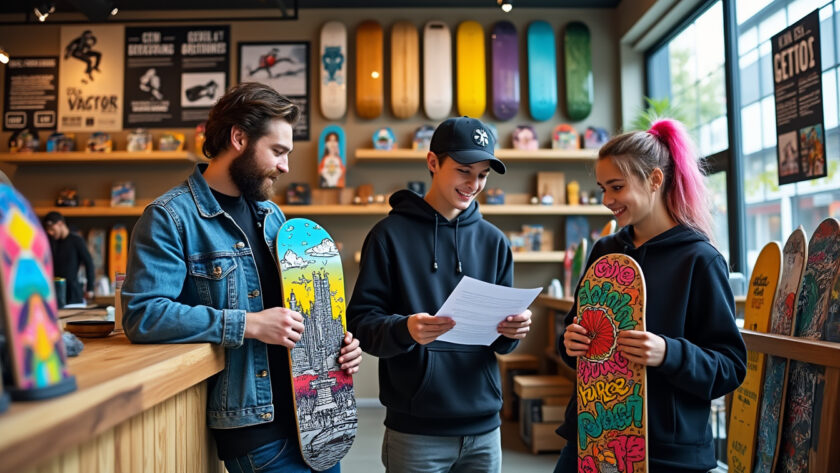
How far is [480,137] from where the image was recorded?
1.75 meters

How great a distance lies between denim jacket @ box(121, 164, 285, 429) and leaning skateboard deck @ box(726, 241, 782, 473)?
164 centimetres

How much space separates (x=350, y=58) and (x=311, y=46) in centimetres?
35

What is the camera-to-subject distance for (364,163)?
556cm

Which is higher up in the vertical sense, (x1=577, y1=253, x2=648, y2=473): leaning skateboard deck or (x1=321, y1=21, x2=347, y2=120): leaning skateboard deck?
(x1=321, y1=21, x2=347, y2=120): leaning skateboard deck

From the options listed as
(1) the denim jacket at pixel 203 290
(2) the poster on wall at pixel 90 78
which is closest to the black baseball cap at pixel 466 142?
(1) the denim jacket at pixel 203 290

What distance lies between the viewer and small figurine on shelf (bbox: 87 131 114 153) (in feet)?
17.8

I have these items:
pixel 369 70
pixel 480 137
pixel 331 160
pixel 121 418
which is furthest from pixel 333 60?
pixel 121 418

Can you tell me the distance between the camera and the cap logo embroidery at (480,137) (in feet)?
5.72

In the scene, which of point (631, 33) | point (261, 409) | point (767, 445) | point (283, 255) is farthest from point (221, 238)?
point (631, 33)

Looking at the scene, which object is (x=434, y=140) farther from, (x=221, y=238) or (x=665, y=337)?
(x=665, y=337)

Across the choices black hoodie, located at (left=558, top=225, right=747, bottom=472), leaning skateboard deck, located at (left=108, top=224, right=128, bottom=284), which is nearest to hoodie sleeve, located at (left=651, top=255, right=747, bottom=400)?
black hoodie, located at (left=558, top=225, right=747, bottom=472)

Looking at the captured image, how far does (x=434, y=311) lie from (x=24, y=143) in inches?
206

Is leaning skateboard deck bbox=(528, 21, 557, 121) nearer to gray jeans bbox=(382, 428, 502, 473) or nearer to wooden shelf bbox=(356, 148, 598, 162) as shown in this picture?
wooden shelf bbox=(356, 148, 598, 162)

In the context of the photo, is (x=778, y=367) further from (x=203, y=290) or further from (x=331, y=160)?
(x=331, y=160)
